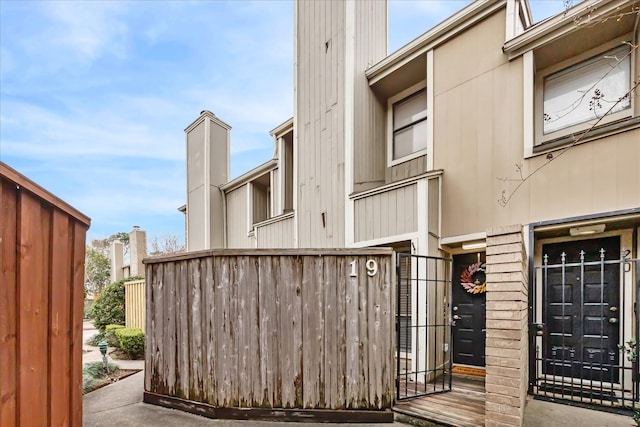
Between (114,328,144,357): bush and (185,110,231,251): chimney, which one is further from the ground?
(185,110,231,251): chimney

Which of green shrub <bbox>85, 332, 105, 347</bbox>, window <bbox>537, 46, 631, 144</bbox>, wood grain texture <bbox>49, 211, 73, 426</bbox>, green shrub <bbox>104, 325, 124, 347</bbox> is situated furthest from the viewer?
green shrub <bbox>85, 332, 105, 347</bbox>

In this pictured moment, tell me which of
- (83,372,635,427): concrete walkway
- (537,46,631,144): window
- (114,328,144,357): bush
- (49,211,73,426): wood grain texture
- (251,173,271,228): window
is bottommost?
(114,328,144,357): bush

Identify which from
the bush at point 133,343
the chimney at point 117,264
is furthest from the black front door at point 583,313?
the chimney at point 117,264

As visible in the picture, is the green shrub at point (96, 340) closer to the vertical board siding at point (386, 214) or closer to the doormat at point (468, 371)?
the vertical board siding at point (386, 214)

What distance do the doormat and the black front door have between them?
2.95ft

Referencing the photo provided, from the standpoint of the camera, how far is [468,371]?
Result: 17.6ft

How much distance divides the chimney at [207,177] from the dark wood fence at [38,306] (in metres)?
8.03

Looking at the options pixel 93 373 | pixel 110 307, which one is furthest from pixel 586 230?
pixel 110 307

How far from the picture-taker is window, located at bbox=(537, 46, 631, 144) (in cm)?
441

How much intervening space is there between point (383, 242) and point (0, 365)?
461 cm

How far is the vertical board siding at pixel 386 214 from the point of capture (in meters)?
5.16

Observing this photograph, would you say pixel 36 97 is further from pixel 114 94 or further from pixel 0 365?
pixel 0 365

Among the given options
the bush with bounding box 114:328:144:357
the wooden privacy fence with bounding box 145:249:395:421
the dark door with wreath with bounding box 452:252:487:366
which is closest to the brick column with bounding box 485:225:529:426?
the wooden privacy fence with bounding box 145:249:395:421

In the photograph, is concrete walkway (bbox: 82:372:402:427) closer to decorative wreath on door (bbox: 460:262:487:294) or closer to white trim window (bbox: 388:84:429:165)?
decorative wreath on door (bbox: 460:262:487:294)
